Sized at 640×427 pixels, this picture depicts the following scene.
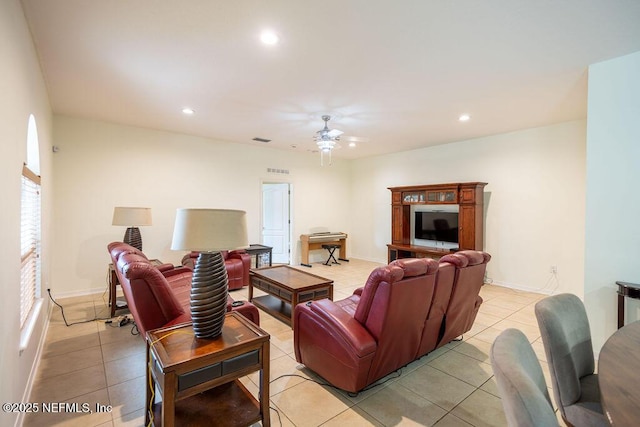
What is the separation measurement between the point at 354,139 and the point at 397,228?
2254 millimetres

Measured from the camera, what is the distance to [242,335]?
1834mm

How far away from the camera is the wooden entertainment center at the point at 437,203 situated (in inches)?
210

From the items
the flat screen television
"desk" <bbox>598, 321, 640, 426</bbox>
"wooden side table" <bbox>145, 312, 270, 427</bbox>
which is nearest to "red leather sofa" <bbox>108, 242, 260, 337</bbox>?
"wooden side table" <bbox>145, 312, 270, 427</bbox>

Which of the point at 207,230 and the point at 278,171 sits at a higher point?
the point at 278,171

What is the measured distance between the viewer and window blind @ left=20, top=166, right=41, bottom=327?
7.95 ft

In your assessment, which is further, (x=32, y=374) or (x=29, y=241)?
(x=29, y=241)

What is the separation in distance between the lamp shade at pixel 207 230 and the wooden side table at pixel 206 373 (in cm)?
56

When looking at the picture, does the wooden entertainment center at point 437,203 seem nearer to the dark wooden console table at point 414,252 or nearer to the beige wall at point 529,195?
the dark wooden console table at point 414,252

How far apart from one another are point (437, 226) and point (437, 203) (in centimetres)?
53

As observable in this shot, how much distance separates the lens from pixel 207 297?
5.74 ft

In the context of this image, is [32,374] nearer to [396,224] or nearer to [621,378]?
[621,378]

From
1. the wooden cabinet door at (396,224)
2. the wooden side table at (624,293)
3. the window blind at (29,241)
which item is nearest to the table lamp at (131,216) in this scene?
the window blind at (29,241)

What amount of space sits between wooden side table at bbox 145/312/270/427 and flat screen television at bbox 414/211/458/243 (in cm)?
491

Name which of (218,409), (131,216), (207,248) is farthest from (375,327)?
(131,216)
